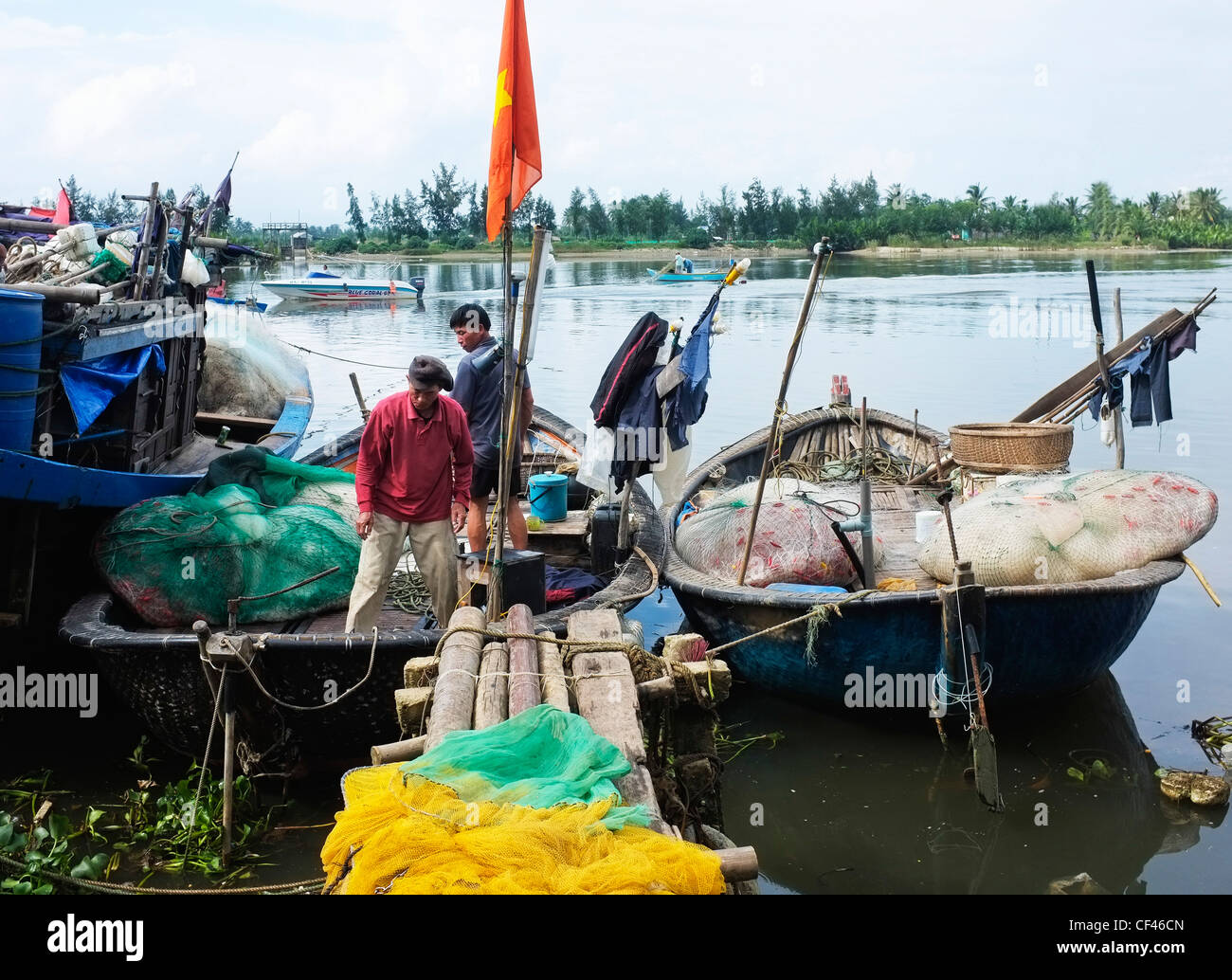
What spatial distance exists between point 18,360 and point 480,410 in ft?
8.58

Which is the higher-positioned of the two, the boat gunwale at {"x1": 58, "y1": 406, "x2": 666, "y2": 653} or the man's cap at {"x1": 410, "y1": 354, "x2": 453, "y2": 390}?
the man's cap at {"x1": 410, "y1": 354, "x2": 453, "y2": 390}

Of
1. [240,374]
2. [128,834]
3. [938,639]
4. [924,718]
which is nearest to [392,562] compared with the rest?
[128,834]

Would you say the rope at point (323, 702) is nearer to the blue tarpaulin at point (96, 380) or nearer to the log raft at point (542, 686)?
the log raft at point (542, 686)

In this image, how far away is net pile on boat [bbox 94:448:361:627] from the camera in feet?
20.8

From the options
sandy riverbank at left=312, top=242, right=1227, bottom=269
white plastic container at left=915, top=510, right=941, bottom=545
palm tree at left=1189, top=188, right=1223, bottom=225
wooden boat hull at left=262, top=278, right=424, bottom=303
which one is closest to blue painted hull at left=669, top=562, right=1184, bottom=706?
white plastic container at left=915, top=510, right=941, bottom=545

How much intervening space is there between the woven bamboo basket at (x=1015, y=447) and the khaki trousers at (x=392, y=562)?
4390 mm

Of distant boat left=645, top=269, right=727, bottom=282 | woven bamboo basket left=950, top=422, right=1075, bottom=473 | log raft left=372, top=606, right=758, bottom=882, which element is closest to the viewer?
log raft left=372, top=606, right=758, bottom=882

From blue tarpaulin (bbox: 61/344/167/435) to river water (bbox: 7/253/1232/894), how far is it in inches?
108

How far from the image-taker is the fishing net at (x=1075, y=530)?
6473 mm

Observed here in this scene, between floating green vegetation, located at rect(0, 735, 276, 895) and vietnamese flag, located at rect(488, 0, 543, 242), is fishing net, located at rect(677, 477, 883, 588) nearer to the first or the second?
vietnamese flag, located at rect(488, 0, 543, 242)

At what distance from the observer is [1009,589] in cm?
610

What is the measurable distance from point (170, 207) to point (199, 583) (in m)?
3.13
